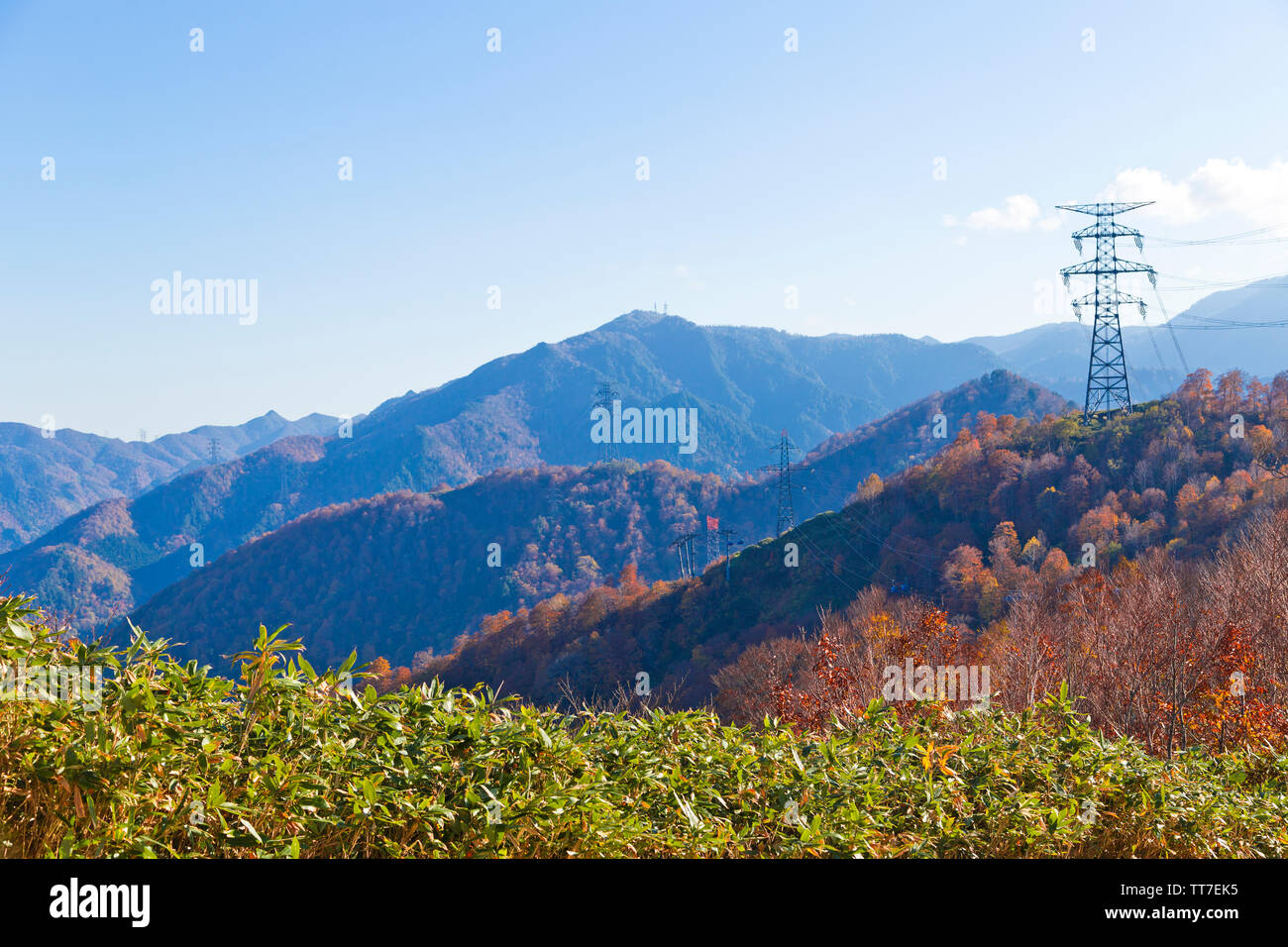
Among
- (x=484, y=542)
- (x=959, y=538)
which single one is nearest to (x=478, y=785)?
(x=959, y=538)

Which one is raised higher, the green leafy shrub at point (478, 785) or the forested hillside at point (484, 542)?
the green leafy shrub at point (478, 785)

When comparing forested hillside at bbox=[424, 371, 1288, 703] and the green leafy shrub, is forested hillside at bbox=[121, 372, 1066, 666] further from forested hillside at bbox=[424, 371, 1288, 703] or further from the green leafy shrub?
the green leafy shrub

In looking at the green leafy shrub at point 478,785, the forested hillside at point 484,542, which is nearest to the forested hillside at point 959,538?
the green leafy shrub at point 478,785

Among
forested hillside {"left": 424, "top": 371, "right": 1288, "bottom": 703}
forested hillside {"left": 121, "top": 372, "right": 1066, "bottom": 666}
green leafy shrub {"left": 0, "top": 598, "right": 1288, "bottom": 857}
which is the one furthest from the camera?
forested hillside {"left": 121, "top": 372, "right": 1066, "bottom": 666}

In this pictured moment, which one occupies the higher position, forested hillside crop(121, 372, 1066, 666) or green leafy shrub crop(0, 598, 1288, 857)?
green leafy shrub crop(0, 598, 1288, 857)

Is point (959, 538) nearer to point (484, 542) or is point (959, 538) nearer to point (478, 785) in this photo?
point (478, 785)

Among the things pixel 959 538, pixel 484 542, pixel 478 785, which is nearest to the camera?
pixel 478 785

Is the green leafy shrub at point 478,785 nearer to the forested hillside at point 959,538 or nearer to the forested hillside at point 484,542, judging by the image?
the forested hillside at point 959,538

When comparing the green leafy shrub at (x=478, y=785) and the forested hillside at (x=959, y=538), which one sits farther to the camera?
the forested hillside at (x=959, y=538)

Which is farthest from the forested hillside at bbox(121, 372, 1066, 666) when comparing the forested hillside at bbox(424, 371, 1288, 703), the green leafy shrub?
the green leafy shrub

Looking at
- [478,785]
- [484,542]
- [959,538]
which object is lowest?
[484,542]

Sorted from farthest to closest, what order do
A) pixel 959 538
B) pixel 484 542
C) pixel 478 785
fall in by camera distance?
pixel 484 542 → pixel 959 538 → pixel 478 785
